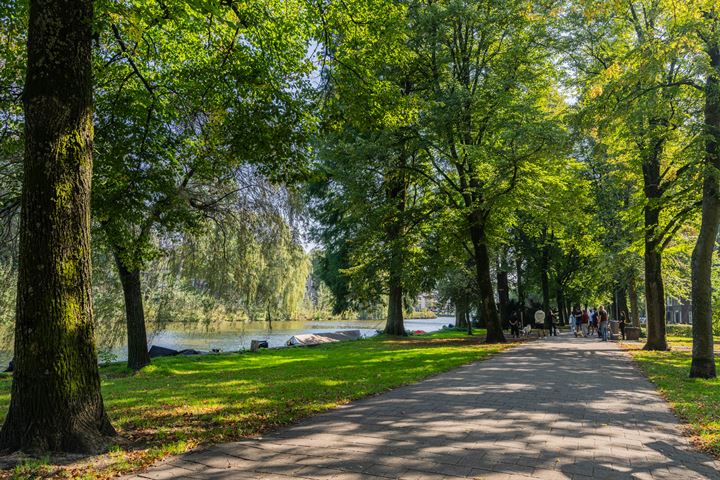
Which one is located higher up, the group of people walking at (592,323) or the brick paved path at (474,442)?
the brick paved path at (474,442)

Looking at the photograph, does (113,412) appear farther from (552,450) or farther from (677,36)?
(677,36)

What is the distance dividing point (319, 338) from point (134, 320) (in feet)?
42.5

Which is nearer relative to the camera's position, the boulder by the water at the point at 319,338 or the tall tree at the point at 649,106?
the tall tree at the point at 649,106

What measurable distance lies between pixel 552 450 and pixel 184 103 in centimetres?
952

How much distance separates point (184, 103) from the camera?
10.8 metres

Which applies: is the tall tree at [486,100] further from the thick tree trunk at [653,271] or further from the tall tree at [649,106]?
the thick tree trunk at [653,271]

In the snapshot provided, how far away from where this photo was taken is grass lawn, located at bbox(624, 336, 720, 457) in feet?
20.3

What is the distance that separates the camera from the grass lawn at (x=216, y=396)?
17.1ft

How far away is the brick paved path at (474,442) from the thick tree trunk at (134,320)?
Result: 8879mm

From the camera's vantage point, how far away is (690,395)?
8.85m

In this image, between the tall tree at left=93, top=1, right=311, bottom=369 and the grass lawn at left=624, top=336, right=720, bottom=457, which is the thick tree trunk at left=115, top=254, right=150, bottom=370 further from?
the grass lawn at left=624, top=336, right=720, bottom=457

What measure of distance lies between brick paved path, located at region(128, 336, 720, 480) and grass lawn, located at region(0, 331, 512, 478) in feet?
1.60

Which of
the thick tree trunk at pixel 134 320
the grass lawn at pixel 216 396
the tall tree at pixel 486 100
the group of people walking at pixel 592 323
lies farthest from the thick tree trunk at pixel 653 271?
the thick tree trunk at pixel 134 320

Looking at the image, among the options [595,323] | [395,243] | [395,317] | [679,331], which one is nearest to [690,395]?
[395,243]
